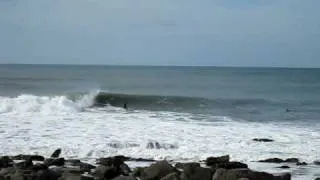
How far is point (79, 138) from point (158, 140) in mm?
2789

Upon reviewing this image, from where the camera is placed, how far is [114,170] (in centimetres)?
1295

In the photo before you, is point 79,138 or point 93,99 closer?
point 79,138

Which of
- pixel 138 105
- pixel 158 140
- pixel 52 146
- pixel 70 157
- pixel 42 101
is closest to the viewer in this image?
pixel 70 157

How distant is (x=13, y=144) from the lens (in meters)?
17.6

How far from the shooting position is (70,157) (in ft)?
52.3

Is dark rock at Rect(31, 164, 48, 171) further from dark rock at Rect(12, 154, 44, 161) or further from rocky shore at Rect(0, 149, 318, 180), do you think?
dark rock at Rect(12, 154, 44, 161)

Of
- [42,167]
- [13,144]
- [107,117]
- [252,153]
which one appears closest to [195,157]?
[252,153]

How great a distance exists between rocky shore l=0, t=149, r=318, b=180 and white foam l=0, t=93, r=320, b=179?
1648 millimetres

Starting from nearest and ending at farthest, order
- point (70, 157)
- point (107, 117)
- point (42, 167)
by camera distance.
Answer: point (42, 167) < point (70, 157) < point (107, 117)

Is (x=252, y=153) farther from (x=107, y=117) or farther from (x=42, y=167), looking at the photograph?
(x=107, y=117)

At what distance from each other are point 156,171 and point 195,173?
0.93 m

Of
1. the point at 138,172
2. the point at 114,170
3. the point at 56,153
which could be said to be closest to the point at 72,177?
the point at 114,170

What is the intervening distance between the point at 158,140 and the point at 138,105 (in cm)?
1905

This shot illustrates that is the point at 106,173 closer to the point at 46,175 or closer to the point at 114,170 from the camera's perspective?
the point at 114,170
